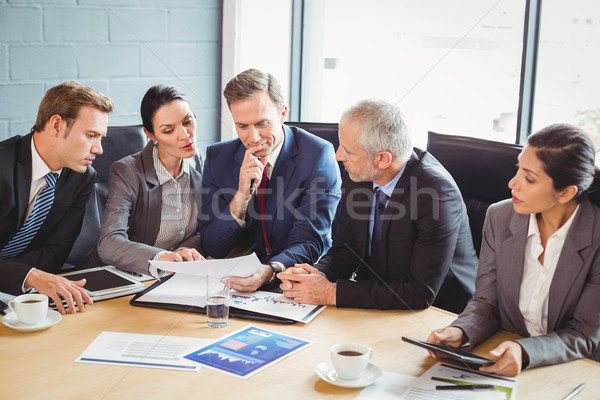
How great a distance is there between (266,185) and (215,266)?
67 centimetres

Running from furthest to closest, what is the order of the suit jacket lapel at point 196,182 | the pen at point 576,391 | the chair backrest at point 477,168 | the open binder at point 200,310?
the suit jacket lapel at point 196,182
the chair backrest at point 477,168
the open binder at point 200,310
the pen at point 576,391

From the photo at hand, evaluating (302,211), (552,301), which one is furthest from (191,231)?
(552,301)

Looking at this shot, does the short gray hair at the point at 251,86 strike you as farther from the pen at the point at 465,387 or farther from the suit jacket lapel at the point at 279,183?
the pen at the point at 465,387

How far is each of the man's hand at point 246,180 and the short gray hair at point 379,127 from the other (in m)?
0.43

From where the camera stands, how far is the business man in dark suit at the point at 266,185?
7.45 ft

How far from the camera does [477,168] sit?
213cm

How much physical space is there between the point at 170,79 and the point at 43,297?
1899mm

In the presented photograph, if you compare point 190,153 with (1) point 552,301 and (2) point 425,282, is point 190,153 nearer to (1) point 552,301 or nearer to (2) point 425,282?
(2) point 425,282

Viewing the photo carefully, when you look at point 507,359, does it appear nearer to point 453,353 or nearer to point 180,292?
point 453,353

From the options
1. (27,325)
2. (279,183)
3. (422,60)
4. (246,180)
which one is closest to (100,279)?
(27,325)

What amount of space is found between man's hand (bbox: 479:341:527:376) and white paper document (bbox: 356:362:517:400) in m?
0.02

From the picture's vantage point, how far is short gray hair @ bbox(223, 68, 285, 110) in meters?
2.26

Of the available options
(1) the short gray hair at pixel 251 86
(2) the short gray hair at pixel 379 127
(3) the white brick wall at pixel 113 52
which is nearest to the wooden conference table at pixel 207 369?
(2) the short gray hair at pixel 379 127

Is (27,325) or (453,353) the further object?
(27,325)
